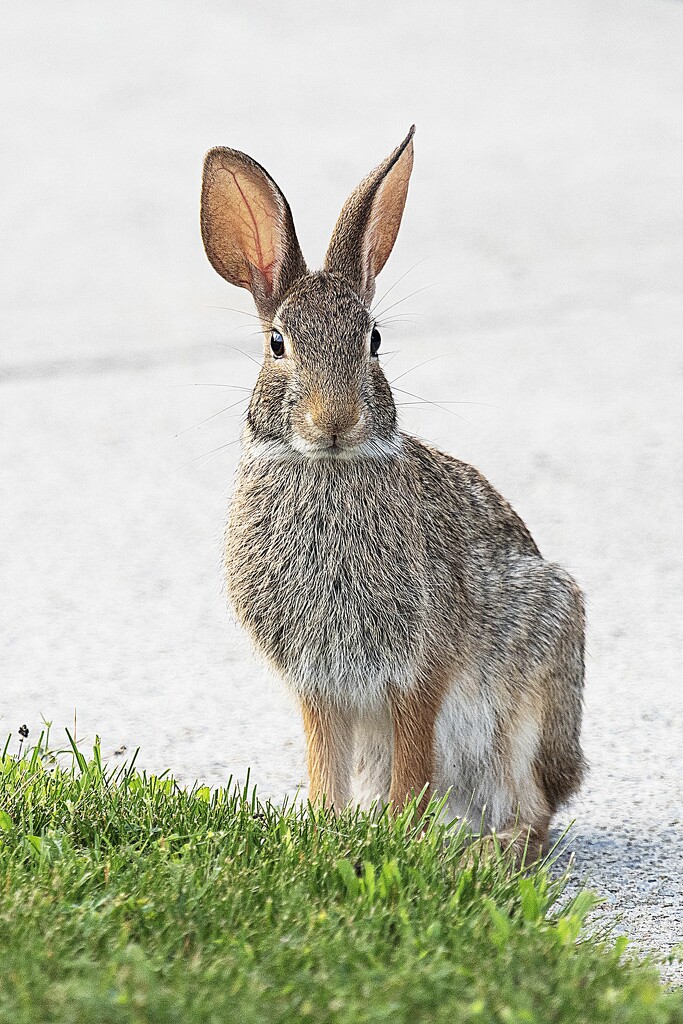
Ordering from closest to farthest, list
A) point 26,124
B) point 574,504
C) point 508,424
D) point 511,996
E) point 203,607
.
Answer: point 511,996 → point 203,607 → point 574,504 → point 508,424 → point 26,124

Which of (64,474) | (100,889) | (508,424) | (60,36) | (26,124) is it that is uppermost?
(60,36)

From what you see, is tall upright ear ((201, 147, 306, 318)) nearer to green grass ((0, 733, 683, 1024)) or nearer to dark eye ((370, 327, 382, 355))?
dark eye ((370, 327, 382, 355))

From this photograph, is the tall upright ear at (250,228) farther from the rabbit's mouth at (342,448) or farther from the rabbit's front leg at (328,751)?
the rabbit's front leg at (328,751)

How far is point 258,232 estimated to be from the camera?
386cm

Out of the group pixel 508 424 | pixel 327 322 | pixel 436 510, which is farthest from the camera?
pixel 508 424

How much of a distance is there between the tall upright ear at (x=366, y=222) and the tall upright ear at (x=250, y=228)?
112mm

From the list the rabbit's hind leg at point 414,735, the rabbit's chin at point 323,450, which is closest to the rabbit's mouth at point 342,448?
the rabbit's chin at point 323,450

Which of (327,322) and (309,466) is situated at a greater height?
(327,322)

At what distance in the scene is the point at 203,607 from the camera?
6316 millimetres

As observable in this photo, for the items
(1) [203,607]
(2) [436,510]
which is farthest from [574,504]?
(2) [436,510]

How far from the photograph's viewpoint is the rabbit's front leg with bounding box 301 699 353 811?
408 centimetres

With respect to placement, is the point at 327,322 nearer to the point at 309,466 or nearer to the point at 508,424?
the point at 309,466

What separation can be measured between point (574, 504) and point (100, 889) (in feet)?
14.6

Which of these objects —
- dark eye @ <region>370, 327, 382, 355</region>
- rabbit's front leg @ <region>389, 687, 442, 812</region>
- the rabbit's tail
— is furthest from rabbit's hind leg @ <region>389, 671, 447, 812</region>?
dark eye @ <region>370, 327, 382, 355</region>
